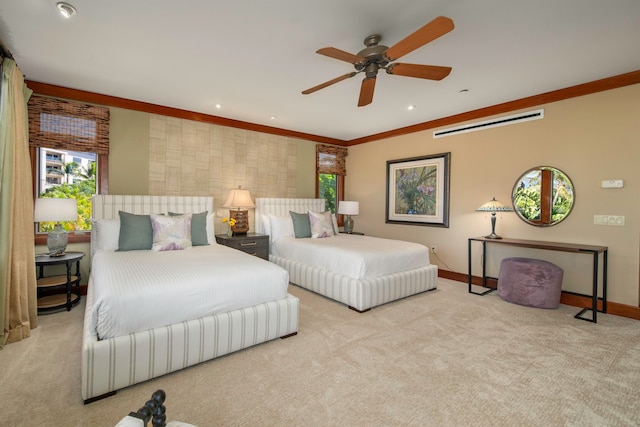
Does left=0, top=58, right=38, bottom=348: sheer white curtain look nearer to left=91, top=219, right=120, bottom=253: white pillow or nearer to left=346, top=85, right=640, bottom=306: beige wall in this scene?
left=91, top=219, right=120, bottom=253: white pillow

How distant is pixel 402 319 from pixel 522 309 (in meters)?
1.54

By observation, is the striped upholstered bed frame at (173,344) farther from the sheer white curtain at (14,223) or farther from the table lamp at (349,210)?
the table lamp at (349,210)

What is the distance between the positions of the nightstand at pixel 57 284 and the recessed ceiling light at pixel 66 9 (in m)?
2.38

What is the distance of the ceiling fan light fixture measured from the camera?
7.11 ft

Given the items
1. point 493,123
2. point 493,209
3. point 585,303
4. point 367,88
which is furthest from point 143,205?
point 585,303

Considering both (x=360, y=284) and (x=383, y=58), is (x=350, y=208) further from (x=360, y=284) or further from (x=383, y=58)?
(x=383, y=58)

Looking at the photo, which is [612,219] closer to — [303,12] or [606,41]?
[606,41]

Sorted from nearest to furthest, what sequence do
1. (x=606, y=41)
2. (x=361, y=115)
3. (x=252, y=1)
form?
(x=252, y=1)
(x=606, y=41)
(x=361, y=115)

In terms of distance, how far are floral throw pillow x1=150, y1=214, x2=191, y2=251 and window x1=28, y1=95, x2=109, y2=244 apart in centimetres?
114

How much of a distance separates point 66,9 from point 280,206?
3839 millimetres

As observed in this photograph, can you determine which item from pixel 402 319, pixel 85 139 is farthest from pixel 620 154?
pixel 85 139

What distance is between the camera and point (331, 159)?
259 inches

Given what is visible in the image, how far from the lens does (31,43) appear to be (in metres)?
2.74

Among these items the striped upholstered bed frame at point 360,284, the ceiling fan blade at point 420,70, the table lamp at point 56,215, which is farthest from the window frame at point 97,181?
the ceiling fan blade at point 420,70
